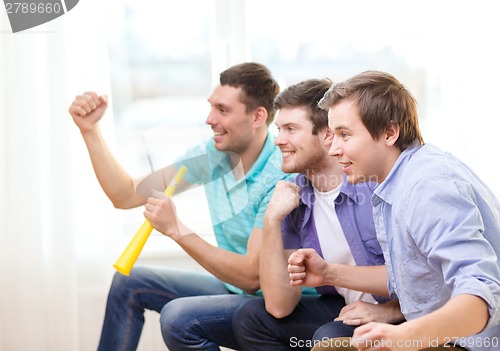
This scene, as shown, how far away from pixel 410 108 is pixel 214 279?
791 millimetres

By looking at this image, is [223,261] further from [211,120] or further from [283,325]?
[211,120]

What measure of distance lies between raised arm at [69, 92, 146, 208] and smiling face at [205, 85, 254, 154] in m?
0.26

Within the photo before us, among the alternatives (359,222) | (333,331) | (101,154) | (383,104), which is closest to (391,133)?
(383,104)

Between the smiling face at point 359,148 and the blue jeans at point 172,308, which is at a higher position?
the smiling face at point 359,148

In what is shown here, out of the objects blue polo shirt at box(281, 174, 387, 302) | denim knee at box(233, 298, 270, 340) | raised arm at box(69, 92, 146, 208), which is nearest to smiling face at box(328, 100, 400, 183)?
blue polo shirt at box(281, 174, 387, 302)

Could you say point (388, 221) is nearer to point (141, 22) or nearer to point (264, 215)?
point (264, 215)

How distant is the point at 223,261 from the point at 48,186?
66 centimetres

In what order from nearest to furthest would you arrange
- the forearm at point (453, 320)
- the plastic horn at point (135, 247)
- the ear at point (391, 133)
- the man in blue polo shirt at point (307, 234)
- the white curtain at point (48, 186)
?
1. the forearm at point (453, 320)
2. the ear at point (391, 133)
3. the man in blue polo shirt at point (307, 234)
4. the plastic horn at point (135, 247)
5. the white curtain at point (48, 186)

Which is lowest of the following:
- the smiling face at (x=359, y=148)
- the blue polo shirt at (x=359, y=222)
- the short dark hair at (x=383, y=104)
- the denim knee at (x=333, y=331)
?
the denim knee at (x=333, y=331)

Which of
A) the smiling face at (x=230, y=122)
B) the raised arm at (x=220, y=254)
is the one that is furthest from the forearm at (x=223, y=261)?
the smiling face at (x=230, y=122)

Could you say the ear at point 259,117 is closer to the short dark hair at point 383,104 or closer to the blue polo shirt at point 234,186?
the blue polo shirt at point 234,186

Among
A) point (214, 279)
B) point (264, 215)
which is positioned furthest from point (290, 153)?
point (214, 279)

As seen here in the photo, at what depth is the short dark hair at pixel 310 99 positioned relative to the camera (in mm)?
1651

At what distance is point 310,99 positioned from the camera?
65.5 inches
